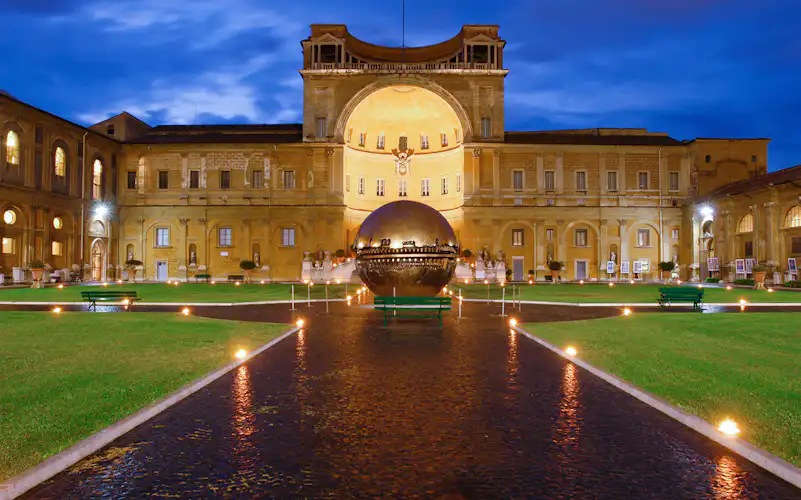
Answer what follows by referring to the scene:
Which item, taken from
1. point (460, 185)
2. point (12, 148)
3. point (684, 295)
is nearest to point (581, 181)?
point (460, 185)

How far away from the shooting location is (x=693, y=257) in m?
53.8

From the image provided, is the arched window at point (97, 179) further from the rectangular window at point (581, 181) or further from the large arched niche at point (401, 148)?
the rectangular window at point (581, 181)

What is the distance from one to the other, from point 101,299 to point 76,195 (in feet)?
101

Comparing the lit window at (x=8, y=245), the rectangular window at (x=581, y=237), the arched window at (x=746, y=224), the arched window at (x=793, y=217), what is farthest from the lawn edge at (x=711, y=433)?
the rectangular window at (x=581, y=237)

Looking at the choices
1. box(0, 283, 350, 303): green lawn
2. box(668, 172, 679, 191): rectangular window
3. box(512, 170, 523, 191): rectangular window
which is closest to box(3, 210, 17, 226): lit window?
box(0, 283, 350, 303): green lawn

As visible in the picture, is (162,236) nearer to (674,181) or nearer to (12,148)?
(12,148)

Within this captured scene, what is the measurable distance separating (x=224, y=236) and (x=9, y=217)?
700 inches

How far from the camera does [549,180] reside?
55.9m

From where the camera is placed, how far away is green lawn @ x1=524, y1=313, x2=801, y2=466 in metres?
6.80

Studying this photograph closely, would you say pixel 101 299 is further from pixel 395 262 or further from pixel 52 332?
pixel 395 262

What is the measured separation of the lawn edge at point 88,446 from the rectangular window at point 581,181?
51537mm

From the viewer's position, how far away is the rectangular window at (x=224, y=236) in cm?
5569

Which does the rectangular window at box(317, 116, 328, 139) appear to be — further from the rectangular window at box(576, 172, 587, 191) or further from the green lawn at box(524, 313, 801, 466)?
the green lawn at box(524, 313, 801, 466)

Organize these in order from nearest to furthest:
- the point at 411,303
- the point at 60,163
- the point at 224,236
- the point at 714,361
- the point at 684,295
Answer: the point at 714,361 < the point at 411,303 < the point at 684,295 < the point at 60,163 < the point at 224,236
